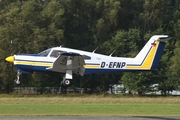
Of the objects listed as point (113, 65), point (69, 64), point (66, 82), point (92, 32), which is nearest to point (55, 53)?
point (69, 64)

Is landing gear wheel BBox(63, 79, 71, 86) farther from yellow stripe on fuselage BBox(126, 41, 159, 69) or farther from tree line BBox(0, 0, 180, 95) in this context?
tree line BBox(0, 0, 180, 95)

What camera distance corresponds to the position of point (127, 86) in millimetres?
45906

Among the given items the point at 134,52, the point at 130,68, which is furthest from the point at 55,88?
the point at 130,68

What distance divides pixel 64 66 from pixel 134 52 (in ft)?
66.0

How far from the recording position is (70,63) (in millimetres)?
29516

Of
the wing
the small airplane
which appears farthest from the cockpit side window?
the wing

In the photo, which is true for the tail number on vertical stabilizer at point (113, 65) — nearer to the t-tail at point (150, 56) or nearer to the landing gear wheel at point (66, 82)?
the t-tail at point (150, 56)

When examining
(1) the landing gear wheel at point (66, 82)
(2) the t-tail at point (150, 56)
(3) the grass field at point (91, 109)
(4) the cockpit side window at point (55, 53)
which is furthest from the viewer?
(2) the t-tail at point (150, 56)

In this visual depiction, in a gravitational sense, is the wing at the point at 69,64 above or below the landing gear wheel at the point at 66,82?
above

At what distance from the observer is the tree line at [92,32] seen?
4591 centimetres

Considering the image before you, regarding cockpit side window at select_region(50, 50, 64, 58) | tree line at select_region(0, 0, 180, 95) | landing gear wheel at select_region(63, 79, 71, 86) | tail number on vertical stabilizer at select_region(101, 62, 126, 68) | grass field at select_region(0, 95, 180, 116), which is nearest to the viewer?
grass field at select_region(0, 95, 180, 116)

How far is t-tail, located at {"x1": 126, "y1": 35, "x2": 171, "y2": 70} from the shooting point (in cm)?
3142

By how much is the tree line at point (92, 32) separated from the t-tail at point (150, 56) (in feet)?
43.8

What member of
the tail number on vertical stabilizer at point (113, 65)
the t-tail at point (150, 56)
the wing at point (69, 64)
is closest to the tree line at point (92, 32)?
the t-tail at point (150, 56)
